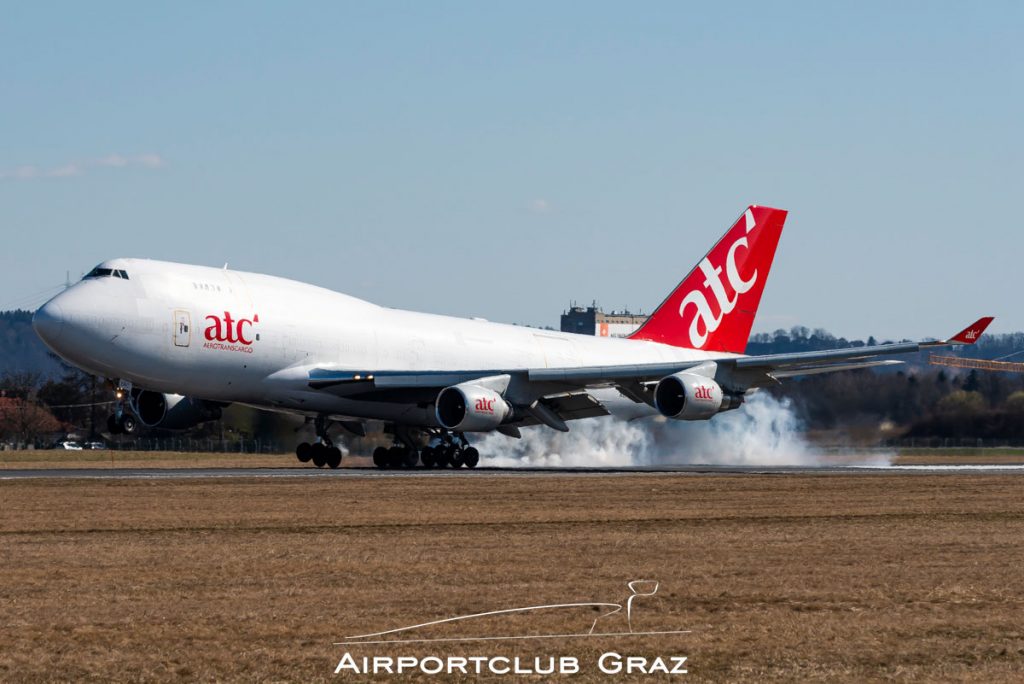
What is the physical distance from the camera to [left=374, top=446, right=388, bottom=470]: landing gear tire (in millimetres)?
43375

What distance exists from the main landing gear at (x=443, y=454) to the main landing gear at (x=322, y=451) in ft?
4.54

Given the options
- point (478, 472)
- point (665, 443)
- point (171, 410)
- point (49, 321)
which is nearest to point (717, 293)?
point (665, 443)

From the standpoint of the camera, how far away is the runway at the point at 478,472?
35.0 metres

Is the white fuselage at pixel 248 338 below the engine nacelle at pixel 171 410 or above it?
above

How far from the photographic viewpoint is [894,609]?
12.6 meters

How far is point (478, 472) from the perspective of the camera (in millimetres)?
38938

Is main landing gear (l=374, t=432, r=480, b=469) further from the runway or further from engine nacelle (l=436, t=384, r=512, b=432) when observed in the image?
engine nacelle (l=436, t=384, r=512, b=432)

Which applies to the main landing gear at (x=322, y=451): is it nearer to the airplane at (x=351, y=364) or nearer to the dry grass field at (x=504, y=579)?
the airplane at (x=351, y=364)

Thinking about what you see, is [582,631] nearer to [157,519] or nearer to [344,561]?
[344,561]

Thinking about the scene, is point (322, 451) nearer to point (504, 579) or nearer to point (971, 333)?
point (971, 333)

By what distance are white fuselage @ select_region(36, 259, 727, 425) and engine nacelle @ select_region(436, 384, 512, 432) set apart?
228cm

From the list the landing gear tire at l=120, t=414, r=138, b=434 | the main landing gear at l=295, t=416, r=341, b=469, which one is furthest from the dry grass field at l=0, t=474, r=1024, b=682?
the main landing gear at l=295, t=416, r=341, b=469
